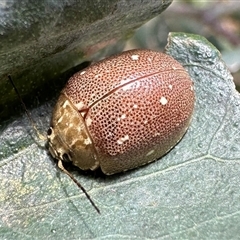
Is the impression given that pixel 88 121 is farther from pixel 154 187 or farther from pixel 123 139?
pixel 154 187

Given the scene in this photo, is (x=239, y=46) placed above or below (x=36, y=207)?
below

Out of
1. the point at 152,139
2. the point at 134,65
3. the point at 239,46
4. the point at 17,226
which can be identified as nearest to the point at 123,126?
the point at 152,139

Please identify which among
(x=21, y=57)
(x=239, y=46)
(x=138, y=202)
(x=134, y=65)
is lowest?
(x=239, y=46)

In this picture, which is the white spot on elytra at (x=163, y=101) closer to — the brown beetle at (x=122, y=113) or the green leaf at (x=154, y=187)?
the brown beetle at (x=122, y=113)

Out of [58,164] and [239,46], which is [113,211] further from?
[239,46]

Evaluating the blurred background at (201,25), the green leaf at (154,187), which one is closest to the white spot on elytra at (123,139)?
the green leaf at (154,187)

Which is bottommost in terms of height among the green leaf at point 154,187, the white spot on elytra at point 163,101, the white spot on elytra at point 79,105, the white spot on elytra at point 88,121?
the green leaf at point 154,187

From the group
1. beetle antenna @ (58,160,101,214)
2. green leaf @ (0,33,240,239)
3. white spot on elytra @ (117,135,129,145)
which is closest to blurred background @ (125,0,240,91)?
green leaf @ (0,33,240,239)
